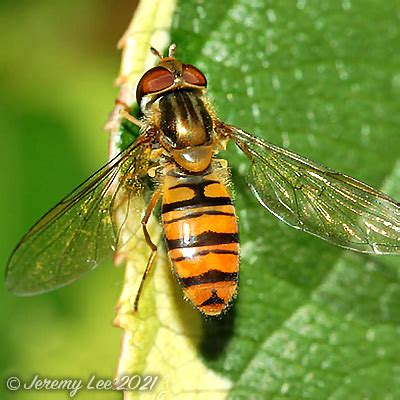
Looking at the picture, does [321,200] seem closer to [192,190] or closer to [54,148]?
[192,190]

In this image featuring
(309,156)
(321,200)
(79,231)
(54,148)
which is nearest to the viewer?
(79,231)

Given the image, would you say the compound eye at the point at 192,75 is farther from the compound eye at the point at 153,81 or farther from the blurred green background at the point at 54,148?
the blurred green background at the point at 54,148

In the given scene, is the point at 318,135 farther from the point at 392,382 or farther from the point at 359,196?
the point at 392,382

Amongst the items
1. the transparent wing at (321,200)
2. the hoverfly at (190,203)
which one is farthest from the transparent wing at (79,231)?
the transparent wing at (321,200)

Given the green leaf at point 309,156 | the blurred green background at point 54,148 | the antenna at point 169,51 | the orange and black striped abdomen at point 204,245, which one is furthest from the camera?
the blurred green background at point 54,148

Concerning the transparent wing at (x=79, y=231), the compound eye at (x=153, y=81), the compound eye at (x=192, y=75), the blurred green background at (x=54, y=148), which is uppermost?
the compound eye at (x=153, y=81)

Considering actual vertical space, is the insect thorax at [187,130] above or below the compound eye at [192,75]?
below

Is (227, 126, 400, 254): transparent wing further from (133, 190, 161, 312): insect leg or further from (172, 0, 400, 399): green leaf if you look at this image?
(133, 190, 161, 312): insect leg

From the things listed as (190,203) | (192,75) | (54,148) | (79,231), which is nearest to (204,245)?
(190,203)
